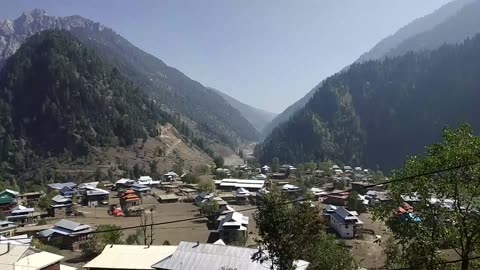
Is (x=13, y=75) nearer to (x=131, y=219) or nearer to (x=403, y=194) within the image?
(x=131, y=219)

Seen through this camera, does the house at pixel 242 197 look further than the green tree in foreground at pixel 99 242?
Yes

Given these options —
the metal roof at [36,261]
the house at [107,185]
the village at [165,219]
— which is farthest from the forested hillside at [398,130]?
the metal roof at [36,261]

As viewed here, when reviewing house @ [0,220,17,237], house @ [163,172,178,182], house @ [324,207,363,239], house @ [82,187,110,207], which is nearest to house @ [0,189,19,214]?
house @ [82,187,110,207]

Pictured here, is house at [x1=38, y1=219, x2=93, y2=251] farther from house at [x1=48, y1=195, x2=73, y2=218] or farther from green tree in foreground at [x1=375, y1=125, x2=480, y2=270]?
green tree in foreground at [x1=375, y1=125, x2=480, y2=270]

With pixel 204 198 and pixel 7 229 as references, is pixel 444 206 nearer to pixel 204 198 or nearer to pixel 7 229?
pixel 7 229

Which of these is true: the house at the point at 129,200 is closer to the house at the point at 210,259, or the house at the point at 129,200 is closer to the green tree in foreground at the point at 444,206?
the house at the point at 210,259

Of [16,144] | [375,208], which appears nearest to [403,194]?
[375,208]

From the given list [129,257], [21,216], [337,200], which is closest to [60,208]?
[21,216]
